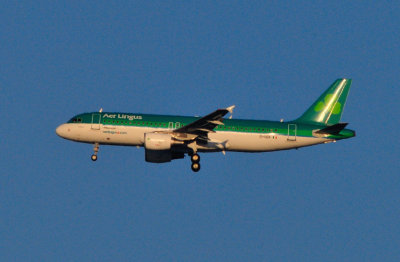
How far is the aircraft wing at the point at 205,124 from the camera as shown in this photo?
4919 cm

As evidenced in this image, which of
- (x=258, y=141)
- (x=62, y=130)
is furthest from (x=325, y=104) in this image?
(x=62, y=130)

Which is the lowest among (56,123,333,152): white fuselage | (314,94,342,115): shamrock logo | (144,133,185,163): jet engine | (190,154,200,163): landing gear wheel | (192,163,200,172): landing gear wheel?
(192,163,200,172): landing gear wheel

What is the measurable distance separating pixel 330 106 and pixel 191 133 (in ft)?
46.3

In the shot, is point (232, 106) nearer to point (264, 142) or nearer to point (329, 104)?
point (264, 142)

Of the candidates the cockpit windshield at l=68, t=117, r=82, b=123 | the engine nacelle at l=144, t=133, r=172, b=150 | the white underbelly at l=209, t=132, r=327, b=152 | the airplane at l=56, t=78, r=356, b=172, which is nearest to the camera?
the engine nacelle at l=144, t=133, r=172, b=150

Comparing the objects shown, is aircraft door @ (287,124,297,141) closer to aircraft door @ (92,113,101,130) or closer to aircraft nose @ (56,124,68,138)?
aircraft door @ (92,113,101,130)

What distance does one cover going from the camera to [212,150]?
53.7m

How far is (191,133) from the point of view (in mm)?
51781

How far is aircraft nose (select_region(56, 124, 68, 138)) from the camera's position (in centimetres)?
5434

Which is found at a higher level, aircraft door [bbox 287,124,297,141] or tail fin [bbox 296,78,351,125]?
tail fin [bbox 296,78,351,125]

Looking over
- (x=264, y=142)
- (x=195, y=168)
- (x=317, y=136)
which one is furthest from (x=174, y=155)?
(x=317, y=136)

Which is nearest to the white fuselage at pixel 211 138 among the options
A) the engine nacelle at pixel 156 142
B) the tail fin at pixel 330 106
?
the engine nacelle at pixel 156 142

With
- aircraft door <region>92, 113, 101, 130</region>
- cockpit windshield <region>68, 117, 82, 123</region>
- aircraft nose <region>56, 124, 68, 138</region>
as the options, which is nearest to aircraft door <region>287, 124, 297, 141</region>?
aircraft door <region>92, 113, 101, 130</region>

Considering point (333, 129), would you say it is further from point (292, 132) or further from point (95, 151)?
point (95, 151)
